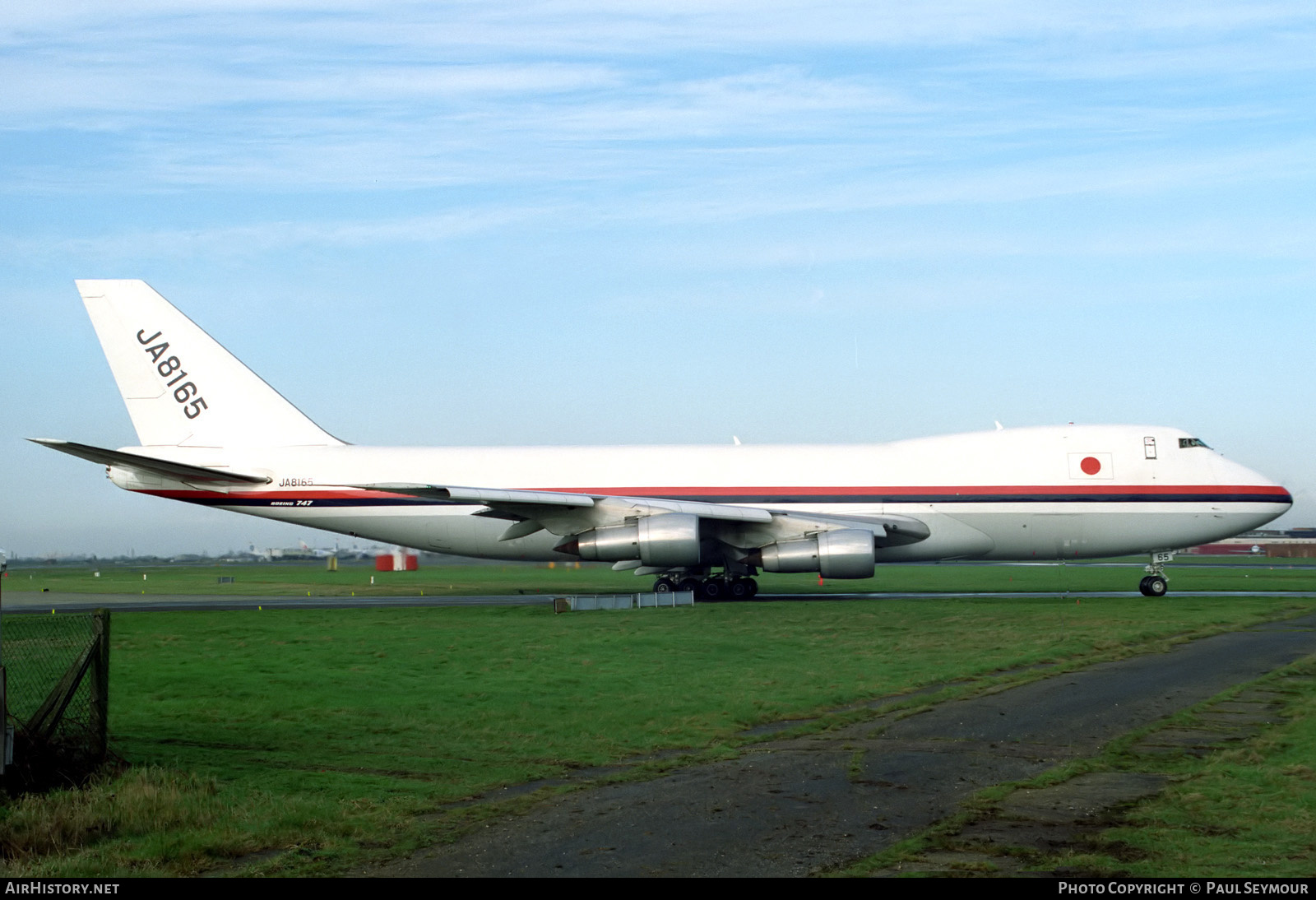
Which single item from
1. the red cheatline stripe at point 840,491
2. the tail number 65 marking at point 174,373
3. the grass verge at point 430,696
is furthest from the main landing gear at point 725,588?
the tail number 65 marking at point 174,373

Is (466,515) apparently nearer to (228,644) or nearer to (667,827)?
(228,644)

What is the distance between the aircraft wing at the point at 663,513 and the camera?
1206 inches

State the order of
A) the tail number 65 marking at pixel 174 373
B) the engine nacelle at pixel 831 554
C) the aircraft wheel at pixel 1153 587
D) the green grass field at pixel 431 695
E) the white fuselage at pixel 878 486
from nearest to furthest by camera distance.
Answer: the green grass field at pixel 431 695 → the engine nacelle at pixel 831 554 → the white fuselage at pixel 878 486 → the aircraft wheel at pixel 1153 587 → the tail number 65 marking at pixel 174 373

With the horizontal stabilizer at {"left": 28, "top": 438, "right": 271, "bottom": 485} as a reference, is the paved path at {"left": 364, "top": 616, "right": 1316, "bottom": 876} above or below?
below

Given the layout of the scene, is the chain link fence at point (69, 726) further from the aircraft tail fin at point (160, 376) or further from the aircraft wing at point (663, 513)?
the aircraft tail fin at point (160, 376)

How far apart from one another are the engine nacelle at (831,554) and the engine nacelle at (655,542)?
2551 mm

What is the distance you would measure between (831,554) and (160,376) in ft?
69.0

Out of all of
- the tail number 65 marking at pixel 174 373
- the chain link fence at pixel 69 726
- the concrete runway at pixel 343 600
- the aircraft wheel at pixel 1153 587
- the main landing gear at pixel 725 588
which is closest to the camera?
the chain link fence at pixel 69 726

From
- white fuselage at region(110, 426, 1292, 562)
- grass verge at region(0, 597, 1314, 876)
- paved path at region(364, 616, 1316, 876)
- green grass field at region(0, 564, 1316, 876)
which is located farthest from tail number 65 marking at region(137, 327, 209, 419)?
paved path at region(364, 616, 1316, 876)

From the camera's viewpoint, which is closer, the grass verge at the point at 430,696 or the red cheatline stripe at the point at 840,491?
the grass verge at the point at 430,696

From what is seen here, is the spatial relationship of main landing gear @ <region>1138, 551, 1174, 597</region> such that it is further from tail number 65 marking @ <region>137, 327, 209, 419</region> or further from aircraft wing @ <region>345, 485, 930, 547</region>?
tail number 65 marking @ <region>137, 327, 209, 419</region>

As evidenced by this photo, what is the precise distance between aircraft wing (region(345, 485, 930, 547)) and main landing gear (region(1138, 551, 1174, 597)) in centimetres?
683

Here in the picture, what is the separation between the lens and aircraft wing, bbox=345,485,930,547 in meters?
30.6
